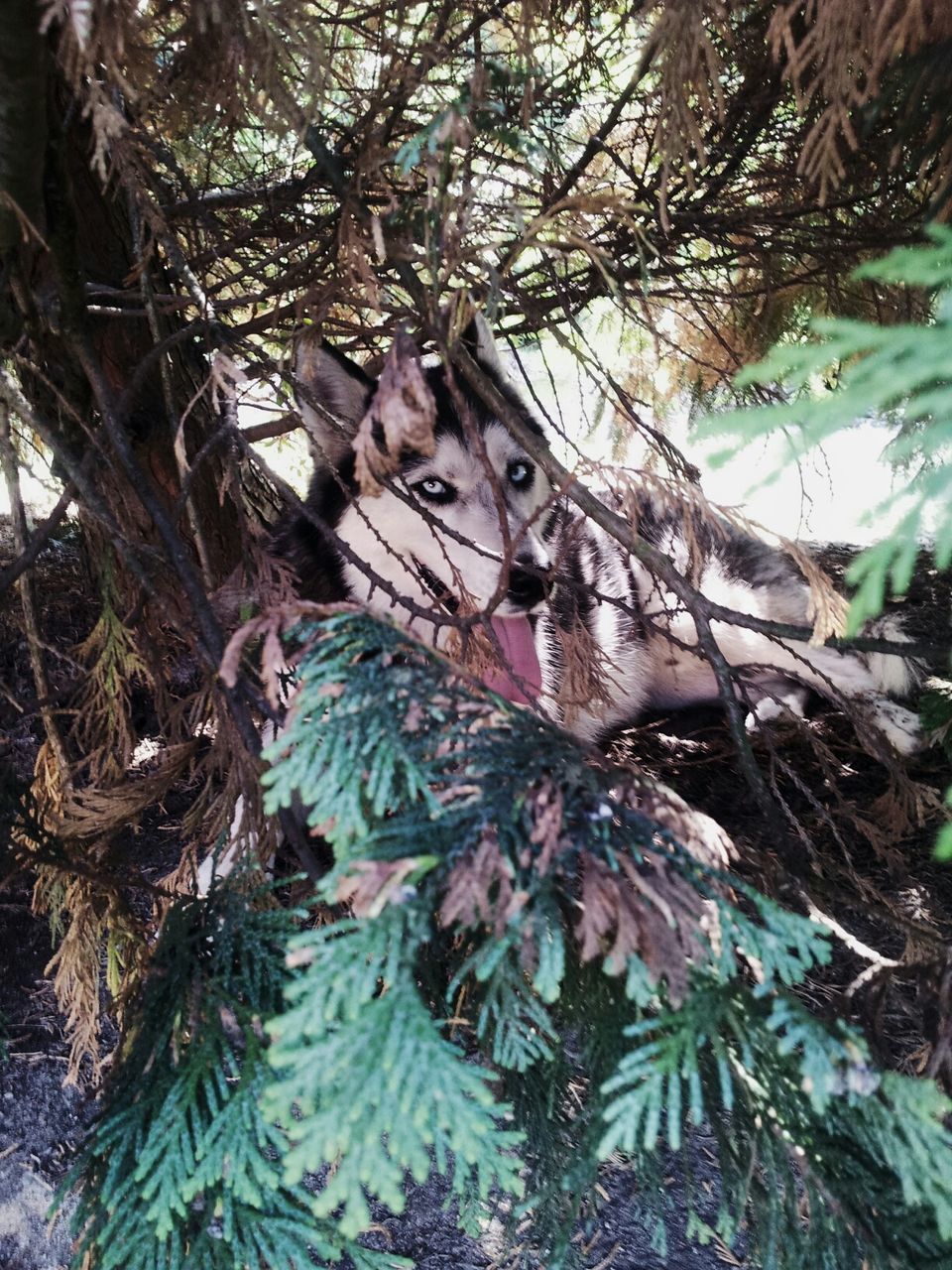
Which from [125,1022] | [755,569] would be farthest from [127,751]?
[755,569]

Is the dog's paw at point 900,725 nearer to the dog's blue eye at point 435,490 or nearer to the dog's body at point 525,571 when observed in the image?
the dog's body at point 525,571

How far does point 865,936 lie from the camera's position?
252cm

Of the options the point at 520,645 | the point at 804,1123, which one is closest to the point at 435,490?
the point at 520,645

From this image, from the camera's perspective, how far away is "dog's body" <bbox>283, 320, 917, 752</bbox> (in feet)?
6.47

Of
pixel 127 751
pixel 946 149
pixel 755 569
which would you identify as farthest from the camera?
pixel 755 569

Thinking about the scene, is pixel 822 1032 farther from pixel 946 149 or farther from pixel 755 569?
pixel 755 569

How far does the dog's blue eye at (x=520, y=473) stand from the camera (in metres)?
3.11

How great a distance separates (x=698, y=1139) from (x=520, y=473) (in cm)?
220

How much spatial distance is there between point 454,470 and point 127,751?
4.58 ft

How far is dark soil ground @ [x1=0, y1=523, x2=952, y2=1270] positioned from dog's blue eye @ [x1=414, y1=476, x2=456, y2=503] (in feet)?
4.67

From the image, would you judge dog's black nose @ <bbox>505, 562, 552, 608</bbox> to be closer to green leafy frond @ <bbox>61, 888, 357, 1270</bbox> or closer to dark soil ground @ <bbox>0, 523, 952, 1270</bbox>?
dark soil ground @ <bbox>0, 523, 952, 1270</bbox>

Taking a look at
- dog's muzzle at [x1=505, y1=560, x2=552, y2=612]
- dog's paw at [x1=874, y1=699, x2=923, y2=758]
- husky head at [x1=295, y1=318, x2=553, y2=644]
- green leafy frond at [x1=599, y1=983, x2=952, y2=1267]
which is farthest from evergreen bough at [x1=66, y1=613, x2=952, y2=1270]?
dog's paw at [x1=874, y1=699, x2=923, y2=758]

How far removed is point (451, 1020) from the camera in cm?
129

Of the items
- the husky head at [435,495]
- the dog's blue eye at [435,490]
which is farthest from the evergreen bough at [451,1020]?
the dog's blue eye at [435,490]
